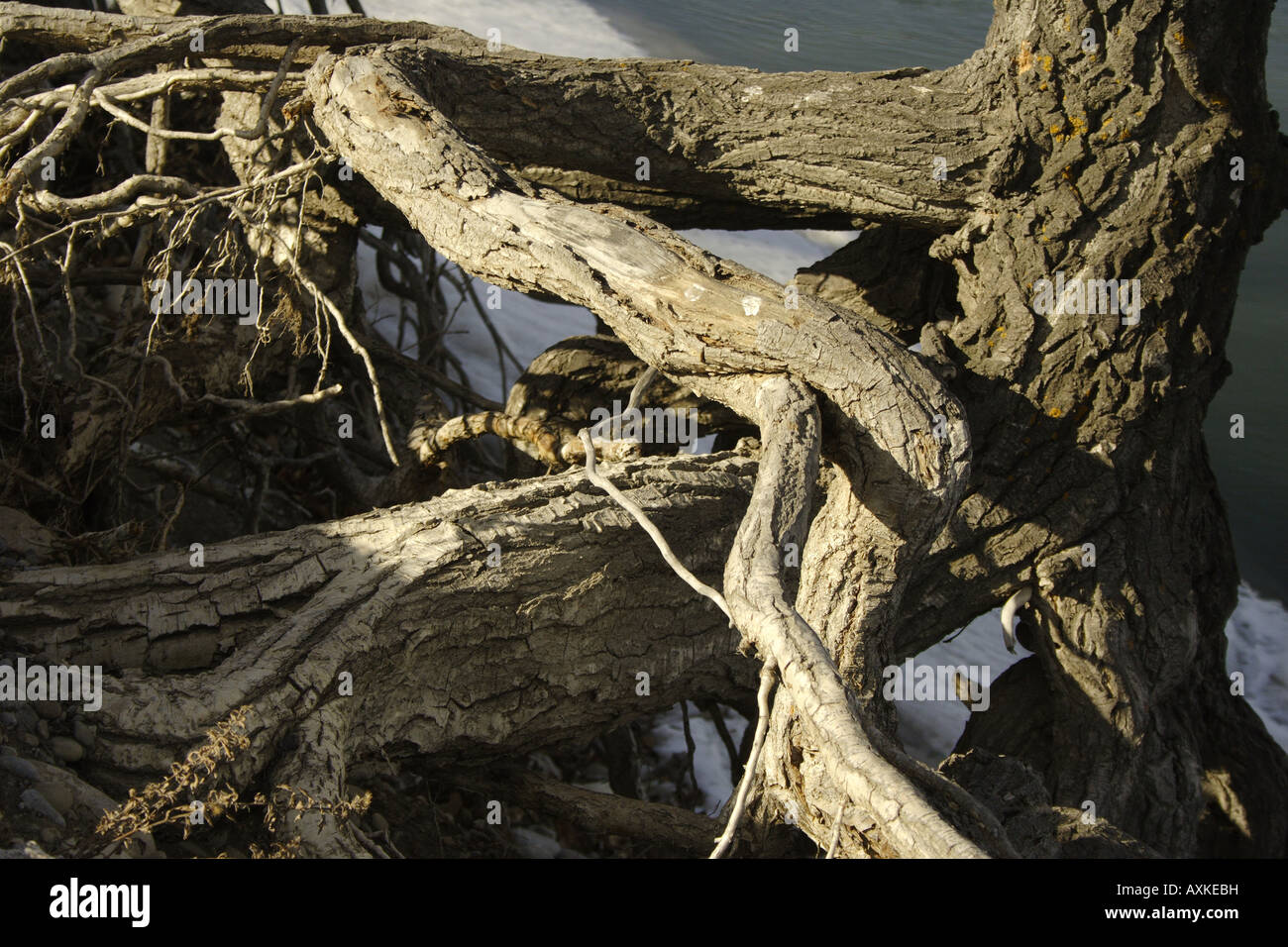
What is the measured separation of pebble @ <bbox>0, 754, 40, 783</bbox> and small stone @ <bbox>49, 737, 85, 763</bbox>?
0.12m

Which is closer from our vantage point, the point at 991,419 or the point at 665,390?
the point at 991,419

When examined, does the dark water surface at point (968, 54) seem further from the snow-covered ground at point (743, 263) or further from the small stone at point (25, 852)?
the small stone at point (25, 852)

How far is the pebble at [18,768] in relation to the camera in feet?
6.04

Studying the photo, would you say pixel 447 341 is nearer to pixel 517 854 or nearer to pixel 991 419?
pixel 517 854

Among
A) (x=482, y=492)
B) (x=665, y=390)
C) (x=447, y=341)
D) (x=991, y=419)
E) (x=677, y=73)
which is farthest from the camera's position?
(x=447, y=341)

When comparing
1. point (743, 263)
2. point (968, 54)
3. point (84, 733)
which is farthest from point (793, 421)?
point (968, 54)

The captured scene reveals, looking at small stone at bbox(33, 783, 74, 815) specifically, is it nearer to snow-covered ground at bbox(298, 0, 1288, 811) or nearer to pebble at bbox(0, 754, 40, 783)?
pebble at bbox(0, 754, 40, 783)

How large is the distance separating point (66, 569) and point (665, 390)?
1988 millimetres

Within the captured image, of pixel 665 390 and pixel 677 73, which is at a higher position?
pixel 677 73

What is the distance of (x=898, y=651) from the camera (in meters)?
3.30

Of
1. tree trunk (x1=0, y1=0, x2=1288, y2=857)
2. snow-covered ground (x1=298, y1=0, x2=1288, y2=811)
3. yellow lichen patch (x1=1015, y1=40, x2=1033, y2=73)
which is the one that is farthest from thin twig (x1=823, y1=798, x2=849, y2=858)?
snow-covered ground (x1=298, y1=0, x2=1288, y2=811)

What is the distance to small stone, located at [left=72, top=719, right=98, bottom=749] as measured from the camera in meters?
2.02
